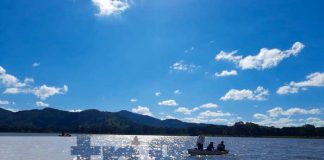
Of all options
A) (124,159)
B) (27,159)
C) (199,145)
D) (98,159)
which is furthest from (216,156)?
(27,159)

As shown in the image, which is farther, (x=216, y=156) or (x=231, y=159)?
(x=216, y=156)

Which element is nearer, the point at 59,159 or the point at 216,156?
the point at 59,159

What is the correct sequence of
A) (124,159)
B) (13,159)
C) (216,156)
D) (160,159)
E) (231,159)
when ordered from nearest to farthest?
(13,159), (124,159), (160,159), (231,159), (216,156)

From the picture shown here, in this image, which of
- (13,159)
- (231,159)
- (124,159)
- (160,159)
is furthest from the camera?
(231,159)

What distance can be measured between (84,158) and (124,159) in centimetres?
597

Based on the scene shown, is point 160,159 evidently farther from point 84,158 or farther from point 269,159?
point 269,159

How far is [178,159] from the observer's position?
57.3 meters

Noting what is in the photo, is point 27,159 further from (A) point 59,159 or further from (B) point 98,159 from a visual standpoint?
(B) point 98,159

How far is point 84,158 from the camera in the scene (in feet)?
155

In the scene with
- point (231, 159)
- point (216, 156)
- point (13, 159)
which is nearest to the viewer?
point (13, 159)

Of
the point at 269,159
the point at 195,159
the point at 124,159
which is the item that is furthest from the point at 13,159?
the point at 269,159

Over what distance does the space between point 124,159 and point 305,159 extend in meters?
27.5

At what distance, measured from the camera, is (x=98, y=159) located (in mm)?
47438

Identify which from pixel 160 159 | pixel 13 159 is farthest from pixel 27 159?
pixel 160 159
